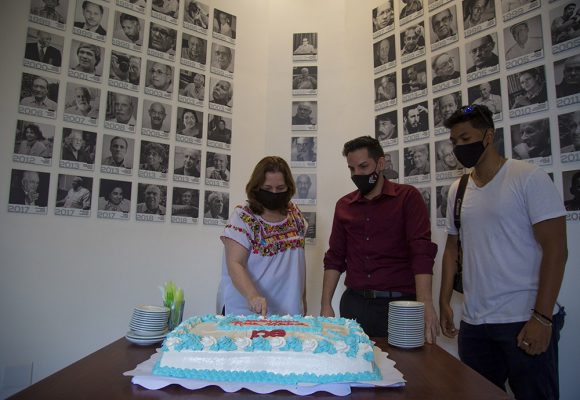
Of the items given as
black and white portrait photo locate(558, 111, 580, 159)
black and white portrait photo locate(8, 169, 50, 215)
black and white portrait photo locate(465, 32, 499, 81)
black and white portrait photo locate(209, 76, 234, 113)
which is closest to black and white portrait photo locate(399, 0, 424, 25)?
black and white portrait photo locate(465, 32, 499, 81)

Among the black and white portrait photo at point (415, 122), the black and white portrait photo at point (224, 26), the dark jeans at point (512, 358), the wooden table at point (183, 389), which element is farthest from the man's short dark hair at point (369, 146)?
the black and white portrait photo at point (224, 26)

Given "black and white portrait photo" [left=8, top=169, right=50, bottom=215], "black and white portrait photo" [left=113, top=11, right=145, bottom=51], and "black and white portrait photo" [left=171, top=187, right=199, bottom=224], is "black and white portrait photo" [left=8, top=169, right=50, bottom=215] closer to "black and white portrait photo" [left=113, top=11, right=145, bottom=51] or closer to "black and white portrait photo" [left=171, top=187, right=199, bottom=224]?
"black and white portrait photo" [left=171, top=187, right=199, bottom=224]

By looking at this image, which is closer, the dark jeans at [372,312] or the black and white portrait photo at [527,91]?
the dark jeans at [372,312]

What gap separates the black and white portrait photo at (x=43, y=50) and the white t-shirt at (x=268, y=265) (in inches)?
63.6

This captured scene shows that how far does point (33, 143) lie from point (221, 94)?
4.66ft

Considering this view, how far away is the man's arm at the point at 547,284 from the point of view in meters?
1.49

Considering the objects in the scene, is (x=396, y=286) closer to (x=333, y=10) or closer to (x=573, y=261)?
(x=573, y=261)

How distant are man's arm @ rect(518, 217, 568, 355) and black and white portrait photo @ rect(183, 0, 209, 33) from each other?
2.82 meters

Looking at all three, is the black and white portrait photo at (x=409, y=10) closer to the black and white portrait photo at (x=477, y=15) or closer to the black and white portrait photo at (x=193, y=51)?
the black and white portrait photo at (x=477, y=15)

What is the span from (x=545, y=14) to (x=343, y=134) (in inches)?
60.1

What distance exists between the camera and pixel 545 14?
84.7 inches

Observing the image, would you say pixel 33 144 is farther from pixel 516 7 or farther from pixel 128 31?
pixel 516 7

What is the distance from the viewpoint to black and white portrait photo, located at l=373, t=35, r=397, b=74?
299 centimetres

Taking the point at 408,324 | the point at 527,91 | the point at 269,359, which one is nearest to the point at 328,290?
the point at 408,324
